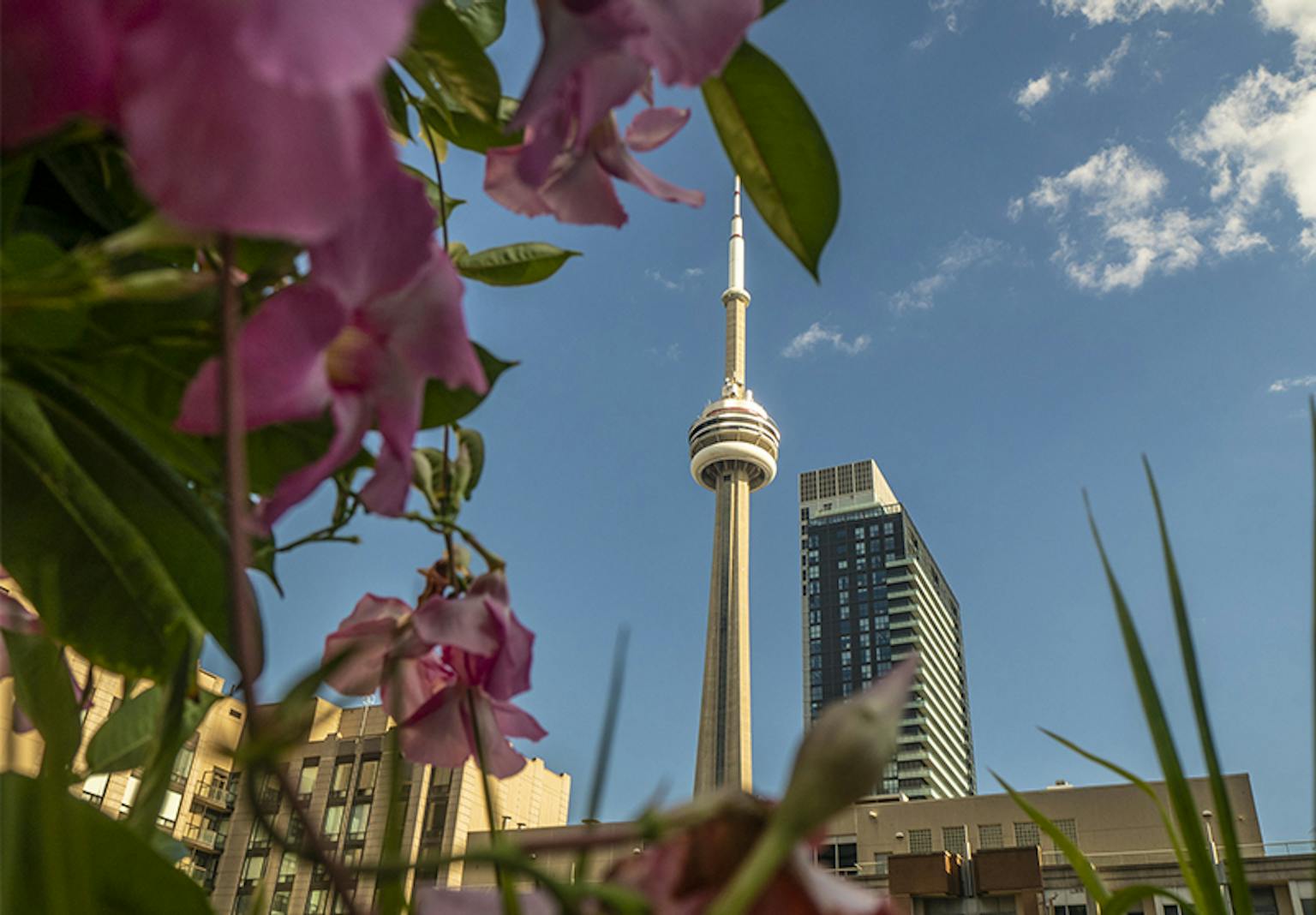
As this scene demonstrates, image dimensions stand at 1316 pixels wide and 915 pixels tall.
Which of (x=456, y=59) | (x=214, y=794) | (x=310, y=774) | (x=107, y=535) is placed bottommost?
(x=107, y=535)

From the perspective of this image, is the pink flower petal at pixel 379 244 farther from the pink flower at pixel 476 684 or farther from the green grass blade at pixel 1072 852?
the green grass blade at pixel 1072 852

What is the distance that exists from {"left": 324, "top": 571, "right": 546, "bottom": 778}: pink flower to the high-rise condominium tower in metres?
41.7

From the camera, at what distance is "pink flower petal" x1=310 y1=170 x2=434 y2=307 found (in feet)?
0.52

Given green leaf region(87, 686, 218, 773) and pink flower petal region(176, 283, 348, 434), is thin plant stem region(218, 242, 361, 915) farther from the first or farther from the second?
green leaf region(87, 686, 218, 773)

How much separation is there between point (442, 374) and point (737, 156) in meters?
0.13

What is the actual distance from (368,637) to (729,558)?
1099 inches

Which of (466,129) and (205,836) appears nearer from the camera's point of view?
(466,129)

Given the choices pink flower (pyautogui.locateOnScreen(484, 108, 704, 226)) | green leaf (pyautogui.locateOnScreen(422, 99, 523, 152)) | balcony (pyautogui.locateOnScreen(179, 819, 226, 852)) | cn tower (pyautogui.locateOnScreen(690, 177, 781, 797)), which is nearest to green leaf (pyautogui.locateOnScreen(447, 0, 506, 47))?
green leaf (pyautogui.locateOnScreen(422, 99, 523, 152))

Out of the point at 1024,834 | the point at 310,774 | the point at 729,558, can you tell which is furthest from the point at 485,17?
the point at 729,558

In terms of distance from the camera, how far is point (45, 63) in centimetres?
13

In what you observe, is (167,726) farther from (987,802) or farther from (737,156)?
(987,802)

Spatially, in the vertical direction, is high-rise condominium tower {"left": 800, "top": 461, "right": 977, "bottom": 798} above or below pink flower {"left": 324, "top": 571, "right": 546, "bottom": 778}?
above

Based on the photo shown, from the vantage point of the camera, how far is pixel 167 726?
23cm

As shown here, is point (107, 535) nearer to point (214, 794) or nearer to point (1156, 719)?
point (1156, 719)
